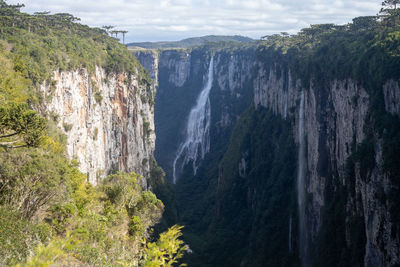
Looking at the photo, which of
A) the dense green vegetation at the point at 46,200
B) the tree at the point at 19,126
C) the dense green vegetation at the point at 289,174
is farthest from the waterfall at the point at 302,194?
the tree at the point at 19,126

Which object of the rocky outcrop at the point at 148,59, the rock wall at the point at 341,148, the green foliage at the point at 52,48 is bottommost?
the rock wall at the point at 341,148

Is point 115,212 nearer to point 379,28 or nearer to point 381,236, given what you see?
point 381,236

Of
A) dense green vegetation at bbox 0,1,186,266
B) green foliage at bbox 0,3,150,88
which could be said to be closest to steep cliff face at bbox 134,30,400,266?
dense green vegetation at bbox 0,1,186,266

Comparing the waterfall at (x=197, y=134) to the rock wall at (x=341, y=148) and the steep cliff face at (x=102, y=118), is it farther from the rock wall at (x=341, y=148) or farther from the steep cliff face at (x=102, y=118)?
the rock wall at (x=341, y=148)

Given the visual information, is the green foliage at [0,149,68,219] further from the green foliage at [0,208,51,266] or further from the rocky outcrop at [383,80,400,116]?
the rocky outcrop at [383,80,400,116]

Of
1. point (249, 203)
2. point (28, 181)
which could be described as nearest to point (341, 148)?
point (249, 203)

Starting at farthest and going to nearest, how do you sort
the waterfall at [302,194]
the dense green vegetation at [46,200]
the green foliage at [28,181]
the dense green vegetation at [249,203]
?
the dense green vegetation at [249,203] < the waterfall at [302,194] < the green foliage at [28,181] < the dense green vegetation at [46,200]

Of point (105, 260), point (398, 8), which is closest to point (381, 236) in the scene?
point (105, 260)
